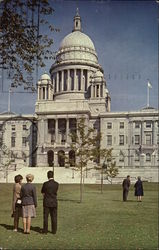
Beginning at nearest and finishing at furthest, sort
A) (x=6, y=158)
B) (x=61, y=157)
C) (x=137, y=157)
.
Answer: (x=6, y=158) → (x=61, y=157) → (x=137, y=157)

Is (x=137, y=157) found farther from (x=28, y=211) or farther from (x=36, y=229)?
(x=28, y=211)

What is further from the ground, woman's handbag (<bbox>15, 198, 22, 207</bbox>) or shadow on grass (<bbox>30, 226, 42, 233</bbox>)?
woman's handbag (<bbox>15, 198, 22, 207</bbox>)

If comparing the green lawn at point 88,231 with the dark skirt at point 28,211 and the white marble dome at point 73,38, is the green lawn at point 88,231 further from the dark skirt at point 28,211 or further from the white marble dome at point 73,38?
the white marble dome at point 73,38

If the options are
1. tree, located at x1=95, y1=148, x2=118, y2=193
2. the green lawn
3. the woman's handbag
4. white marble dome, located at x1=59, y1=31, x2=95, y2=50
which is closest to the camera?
the green lawn

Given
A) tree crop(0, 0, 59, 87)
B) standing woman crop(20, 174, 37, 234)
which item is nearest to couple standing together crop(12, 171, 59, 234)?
standing woman crop(20, 174, 37, 234)

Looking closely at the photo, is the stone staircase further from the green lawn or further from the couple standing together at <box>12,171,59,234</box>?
the couple standing together at <box>12,171,59,234</box>

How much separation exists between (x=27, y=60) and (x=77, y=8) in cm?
217

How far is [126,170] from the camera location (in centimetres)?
5159

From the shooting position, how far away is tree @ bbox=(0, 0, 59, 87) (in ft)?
34.6

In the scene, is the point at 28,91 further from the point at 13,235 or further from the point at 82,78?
the point at 82,78

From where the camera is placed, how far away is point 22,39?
1072 cm

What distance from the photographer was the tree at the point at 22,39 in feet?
34.6

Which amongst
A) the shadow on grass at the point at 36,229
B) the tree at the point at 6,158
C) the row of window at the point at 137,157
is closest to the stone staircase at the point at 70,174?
the tree at the point at 6,158

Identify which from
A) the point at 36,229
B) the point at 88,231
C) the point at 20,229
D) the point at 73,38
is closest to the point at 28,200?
the point at 36,229
